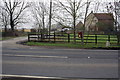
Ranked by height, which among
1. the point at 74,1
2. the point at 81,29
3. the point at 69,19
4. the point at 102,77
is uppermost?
the point at 74,1

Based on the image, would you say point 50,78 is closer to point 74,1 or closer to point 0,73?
point 0,73

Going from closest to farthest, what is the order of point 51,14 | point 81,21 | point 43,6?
point 81,21 → point 51,14 → point 43,6

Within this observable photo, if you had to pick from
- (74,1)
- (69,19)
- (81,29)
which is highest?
(74,1)

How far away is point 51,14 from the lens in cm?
2312

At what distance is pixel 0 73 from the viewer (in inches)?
243

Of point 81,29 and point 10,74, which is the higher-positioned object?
point 81,29

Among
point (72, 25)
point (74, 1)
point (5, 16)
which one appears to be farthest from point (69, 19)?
point (5, 16)

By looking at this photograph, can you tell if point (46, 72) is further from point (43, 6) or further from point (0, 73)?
point (43, 6)

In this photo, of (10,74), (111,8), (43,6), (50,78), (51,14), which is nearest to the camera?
(50,78)

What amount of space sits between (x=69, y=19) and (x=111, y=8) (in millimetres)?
5299

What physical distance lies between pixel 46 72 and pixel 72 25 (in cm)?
1448

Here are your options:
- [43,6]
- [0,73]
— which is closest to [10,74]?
[0,73]

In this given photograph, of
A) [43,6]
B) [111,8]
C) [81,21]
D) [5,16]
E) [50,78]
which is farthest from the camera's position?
[5,16]

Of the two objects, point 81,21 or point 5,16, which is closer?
point 81,21
